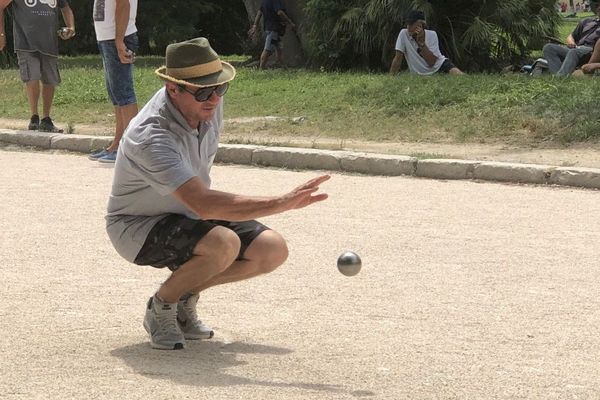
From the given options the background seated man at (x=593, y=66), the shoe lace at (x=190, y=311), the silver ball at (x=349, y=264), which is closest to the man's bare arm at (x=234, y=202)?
the shoe lace at (x=190, y=311)

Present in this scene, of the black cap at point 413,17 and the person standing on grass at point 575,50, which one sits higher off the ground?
the black cap at point 413,17

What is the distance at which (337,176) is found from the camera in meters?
10.3

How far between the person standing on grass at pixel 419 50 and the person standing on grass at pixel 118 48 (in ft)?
16.9

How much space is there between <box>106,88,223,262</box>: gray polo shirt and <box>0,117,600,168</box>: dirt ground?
18.0 ft

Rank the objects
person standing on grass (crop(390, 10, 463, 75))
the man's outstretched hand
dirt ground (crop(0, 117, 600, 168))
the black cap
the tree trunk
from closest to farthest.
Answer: the man's outstretched hand < dirt ground (crop(0, 117, 600, 168)) < person standing on grass (crop(390, 10, 463, 75)) < the black cap < the tree trunk

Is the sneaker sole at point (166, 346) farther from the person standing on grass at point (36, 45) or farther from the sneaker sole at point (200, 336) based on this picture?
the person standing on grass at point (36, 45)

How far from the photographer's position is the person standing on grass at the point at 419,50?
602 inches

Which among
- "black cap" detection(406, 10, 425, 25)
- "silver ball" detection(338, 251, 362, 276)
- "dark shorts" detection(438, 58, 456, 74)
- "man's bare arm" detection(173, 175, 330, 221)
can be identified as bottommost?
"dark shorts" detection(438, 58, 456, 74)

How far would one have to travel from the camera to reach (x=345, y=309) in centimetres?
593

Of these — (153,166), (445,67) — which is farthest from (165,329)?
(445,67)

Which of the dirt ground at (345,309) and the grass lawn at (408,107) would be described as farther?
the grass lawn at (408,107)

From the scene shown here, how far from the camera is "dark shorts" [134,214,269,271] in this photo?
509 centimetres

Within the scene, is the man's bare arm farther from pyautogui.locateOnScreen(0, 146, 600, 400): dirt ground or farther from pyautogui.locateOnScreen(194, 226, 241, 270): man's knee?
pyautogui.locateOnScreen(0, 146, 600, 400): dirt ground

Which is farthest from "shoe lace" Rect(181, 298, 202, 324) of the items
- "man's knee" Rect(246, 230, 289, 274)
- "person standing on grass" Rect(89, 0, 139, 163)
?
"person standing on grass" Rect(89, 0, 139, 163)
